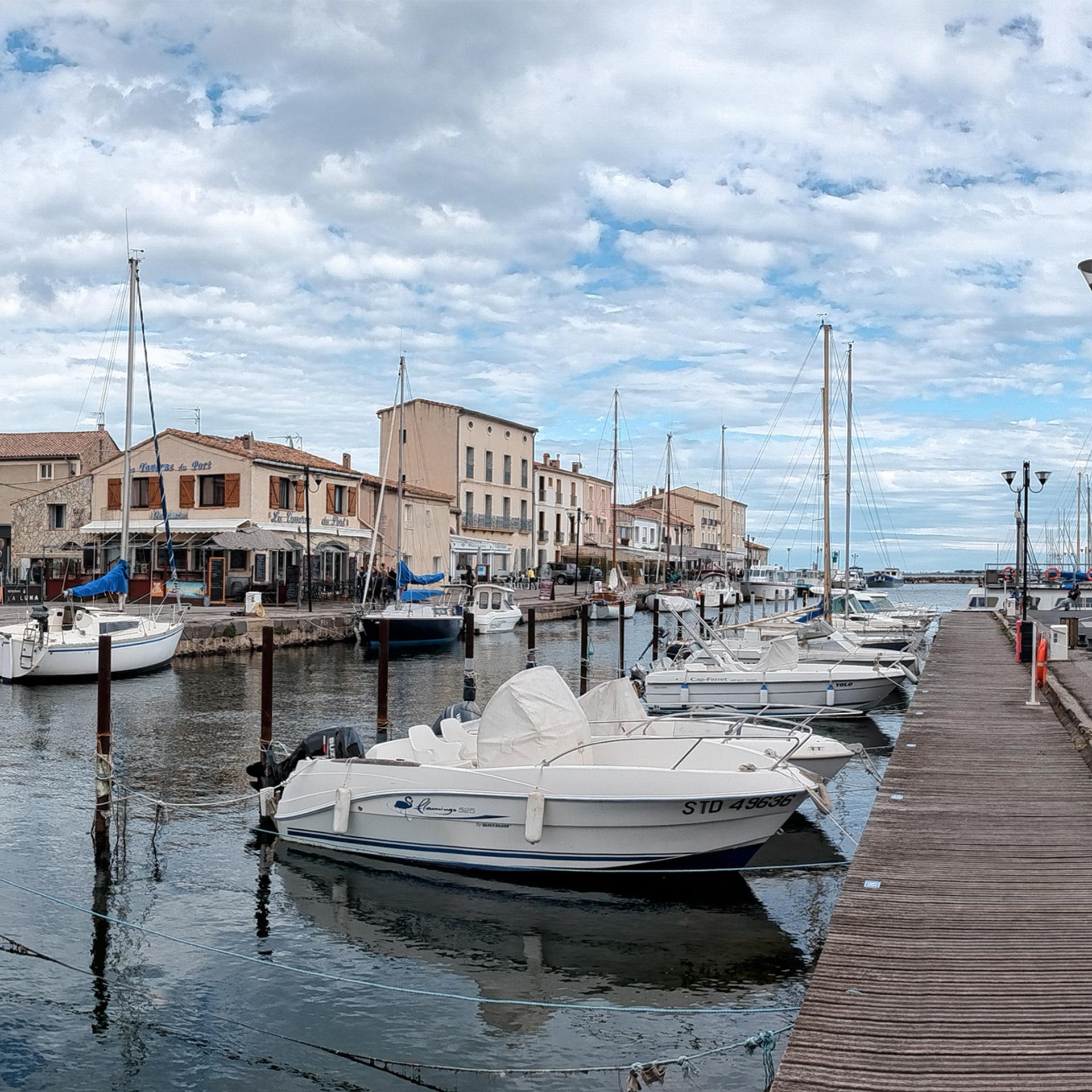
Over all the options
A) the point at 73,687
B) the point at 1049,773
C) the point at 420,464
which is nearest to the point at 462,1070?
the point at 1049,773

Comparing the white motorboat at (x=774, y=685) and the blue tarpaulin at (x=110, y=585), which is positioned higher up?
the blue tarpaulin at (x=110, y=585)

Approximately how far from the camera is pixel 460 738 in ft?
45.9

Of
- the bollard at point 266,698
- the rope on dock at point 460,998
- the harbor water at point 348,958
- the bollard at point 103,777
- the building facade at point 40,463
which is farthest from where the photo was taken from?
the building facade at point 40,463

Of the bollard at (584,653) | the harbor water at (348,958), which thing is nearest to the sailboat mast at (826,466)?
the bollard at (584,653)

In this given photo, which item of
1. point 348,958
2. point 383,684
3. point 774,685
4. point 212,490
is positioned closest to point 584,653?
point 774,685

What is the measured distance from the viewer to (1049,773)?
12273mm

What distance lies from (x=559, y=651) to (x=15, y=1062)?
32.4m

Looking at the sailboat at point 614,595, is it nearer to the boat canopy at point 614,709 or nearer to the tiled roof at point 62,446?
the tiled roof at point 62,446

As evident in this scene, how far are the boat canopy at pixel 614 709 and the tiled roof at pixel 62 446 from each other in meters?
49.0

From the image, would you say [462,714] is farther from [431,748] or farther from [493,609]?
[493,609]

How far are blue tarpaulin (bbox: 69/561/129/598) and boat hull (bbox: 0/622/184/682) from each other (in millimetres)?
4161

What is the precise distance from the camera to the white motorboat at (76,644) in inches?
1070

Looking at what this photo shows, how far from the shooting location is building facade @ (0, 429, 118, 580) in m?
57.5

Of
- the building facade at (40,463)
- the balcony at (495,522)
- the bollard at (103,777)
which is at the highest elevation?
the building facade at (40,463)
